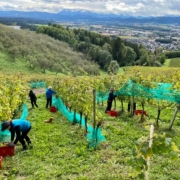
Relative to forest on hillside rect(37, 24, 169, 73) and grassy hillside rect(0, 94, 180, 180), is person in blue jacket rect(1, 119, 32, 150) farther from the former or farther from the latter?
forest on hillside rect(37, 24, 169, 73)

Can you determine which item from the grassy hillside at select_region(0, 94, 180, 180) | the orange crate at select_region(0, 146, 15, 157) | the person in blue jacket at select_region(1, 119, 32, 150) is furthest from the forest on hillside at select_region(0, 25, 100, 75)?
the orange crate at select_region(0, 146, 15, 157)

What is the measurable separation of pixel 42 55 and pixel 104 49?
35466mm

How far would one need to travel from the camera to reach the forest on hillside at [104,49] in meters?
95.8

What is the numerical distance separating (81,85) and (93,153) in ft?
16.2

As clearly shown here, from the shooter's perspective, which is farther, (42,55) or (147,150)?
(42,55)

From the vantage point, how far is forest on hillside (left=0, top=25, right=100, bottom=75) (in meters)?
70.8

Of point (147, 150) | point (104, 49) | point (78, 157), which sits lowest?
point (104, 49)

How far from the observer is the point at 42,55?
255ft

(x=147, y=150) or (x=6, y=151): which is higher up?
(x=147, y=150)

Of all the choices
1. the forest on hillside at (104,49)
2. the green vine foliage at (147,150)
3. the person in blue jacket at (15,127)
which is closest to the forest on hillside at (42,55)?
the forest on hillside at (104,49)

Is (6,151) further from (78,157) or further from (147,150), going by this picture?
(147,150)

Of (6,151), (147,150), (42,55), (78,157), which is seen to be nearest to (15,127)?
(6,151)

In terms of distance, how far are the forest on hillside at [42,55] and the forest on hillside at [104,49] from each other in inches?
277

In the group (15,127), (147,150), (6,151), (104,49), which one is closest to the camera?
(147,150)
